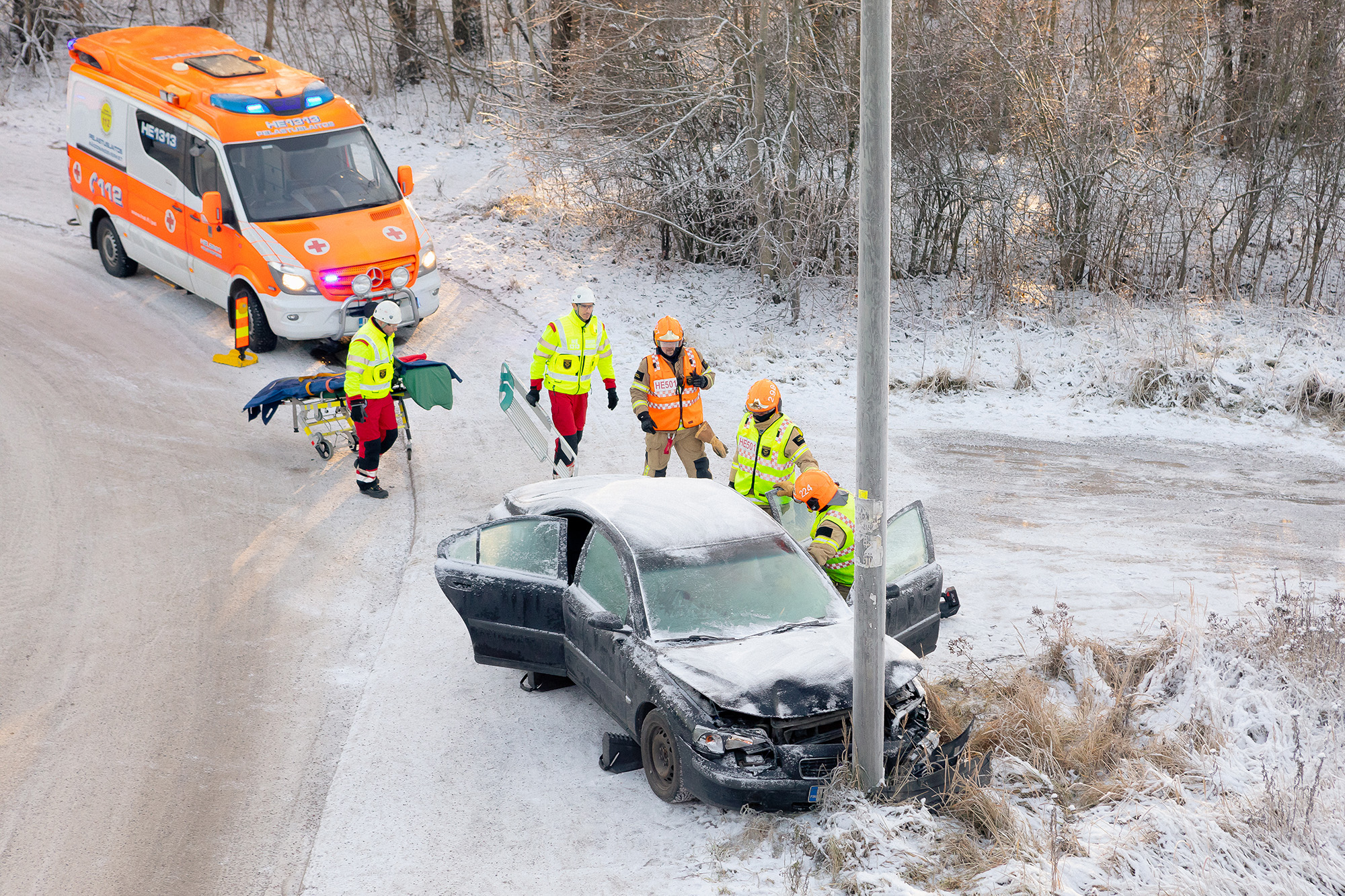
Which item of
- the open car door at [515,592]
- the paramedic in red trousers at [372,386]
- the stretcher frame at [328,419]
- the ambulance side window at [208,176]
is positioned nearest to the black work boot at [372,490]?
the paramedic in red trousers at [372,386]

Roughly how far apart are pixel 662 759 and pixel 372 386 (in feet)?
16.7

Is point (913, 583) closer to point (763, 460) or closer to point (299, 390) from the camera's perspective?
point (763, 460)

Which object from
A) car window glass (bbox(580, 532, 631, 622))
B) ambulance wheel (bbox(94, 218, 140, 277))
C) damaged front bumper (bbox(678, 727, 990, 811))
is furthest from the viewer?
ambulance wheel (bbox(94, 218, 140, 277))

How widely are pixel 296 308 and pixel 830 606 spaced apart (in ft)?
25.6

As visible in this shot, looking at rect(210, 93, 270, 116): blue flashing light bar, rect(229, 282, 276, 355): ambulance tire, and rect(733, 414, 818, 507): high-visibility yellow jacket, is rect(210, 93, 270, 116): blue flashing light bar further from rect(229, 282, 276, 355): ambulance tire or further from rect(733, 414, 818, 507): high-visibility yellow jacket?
rect(733, 414, 818, 507): high-visibility yellow jacket

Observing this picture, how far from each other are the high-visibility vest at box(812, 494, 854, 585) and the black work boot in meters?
4.51

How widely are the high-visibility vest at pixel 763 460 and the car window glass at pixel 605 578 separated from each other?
172 cm

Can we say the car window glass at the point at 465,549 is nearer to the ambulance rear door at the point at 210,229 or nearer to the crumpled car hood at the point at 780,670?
the crumpled car hood at the point at 780,670

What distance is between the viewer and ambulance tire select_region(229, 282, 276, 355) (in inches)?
496

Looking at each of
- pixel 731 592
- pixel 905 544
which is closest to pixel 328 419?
pixel 731 592

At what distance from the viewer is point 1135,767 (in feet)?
19.8

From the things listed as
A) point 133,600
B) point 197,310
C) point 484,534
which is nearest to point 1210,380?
point 484,534

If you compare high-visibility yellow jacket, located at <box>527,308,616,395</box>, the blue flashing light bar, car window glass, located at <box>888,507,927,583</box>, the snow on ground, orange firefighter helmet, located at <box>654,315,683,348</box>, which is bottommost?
the snow on ground

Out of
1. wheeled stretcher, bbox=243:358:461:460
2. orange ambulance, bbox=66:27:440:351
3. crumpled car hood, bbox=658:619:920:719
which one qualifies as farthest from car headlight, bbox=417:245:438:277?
crumpled car hood, bbox=658:619:920:719
